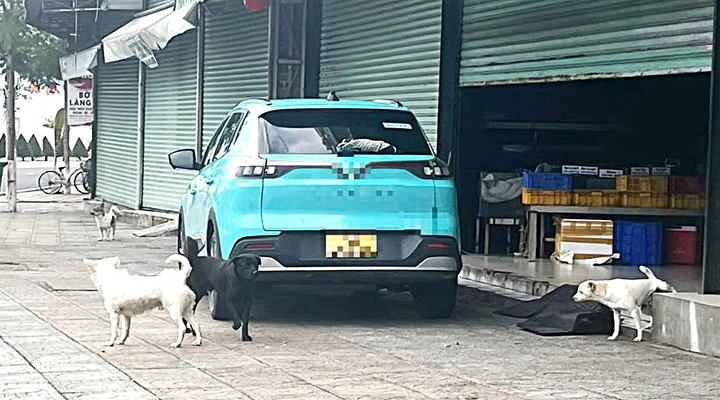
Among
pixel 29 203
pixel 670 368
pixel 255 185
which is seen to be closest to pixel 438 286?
→ pixel 255 185

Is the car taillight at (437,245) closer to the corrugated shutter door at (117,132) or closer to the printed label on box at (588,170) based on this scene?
the printed label on box at (588,170)

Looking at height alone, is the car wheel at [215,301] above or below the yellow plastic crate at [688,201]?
below

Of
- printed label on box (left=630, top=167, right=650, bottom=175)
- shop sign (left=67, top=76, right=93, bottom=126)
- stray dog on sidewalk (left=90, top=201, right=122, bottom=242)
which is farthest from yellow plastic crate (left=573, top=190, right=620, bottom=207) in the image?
shop sign (left=67, top=76, right=93, bottom=126)

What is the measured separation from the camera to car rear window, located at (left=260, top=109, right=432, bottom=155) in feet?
31.4

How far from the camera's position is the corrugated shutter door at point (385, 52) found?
14180 millimetres

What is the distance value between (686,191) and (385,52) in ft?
13.3

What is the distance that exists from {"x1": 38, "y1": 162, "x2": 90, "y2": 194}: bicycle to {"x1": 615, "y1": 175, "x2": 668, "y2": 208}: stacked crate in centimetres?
2275

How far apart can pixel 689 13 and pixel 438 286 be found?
292 cm

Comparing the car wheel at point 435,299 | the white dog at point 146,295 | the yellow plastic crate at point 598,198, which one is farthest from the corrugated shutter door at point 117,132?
the white dog at point 146,295

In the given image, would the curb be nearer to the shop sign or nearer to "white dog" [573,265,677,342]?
"white dog" [573,265,677,342]

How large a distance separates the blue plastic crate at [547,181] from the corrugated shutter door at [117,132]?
12247 millimetres

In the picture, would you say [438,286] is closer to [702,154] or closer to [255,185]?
[255,185]

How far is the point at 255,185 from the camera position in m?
9.22

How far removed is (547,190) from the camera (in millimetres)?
13422
